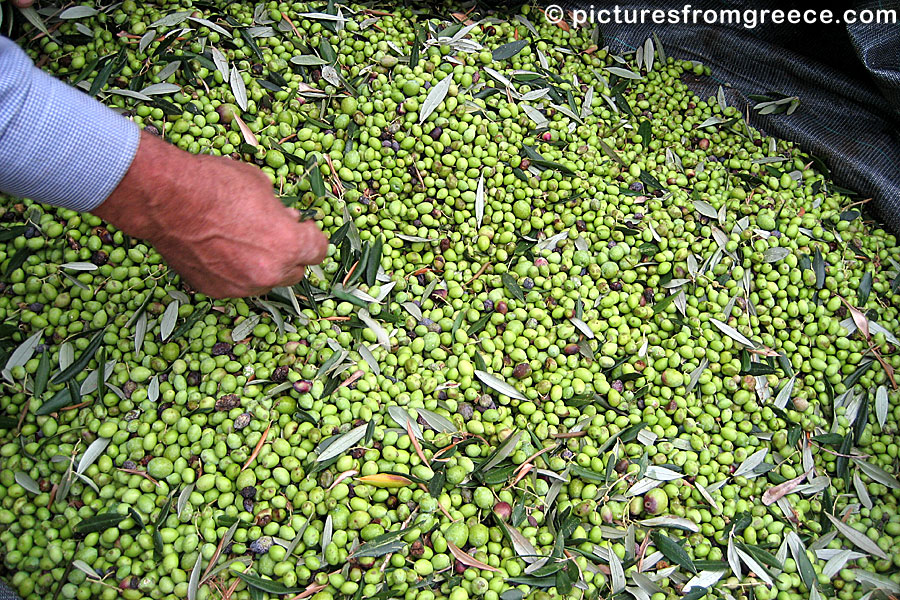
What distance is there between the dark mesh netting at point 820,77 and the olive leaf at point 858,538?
113cm

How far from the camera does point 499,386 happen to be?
1.77m

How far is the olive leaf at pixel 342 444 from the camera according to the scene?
5.18 feet

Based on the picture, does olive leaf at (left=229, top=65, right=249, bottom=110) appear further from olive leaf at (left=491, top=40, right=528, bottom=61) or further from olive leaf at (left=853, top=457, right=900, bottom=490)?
olive leaf at (left=853, top=457, right=900, bottom=490)

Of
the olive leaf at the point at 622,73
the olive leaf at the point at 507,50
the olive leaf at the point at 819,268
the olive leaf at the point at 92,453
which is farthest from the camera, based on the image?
the olive leaf at the point at 622,73

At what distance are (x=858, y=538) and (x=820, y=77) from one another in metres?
1.70

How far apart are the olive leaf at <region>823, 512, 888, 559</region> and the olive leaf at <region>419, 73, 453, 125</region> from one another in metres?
1.62

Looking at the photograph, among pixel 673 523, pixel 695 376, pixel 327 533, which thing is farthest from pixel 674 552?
pixel 327 533

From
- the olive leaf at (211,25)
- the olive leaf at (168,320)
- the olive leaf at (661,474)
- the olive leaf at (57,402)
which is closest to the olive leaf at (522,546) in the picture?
the olive leaf at (661,474)

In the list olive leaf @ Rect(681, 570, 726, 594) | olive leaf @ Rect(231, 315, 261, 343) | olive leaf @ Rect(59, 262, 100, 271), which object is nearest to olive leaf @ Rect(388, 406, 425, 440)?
olive leaf @ Rect(231, 315, 261, 343)

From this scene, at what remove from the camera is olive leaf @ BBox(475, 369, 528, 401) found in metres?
1.77

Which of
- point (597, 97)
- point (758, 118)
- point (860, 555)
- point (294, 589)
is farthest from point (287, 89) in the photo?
point (860, 555)

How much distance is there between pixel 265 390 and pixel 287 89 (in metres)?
0.95

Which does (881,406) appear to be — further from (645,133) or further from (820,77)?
(820,77)

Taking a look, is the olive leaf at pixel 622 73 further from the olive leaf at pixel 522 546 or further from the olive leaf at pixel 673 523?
the olive leaf at pixel 522 546
